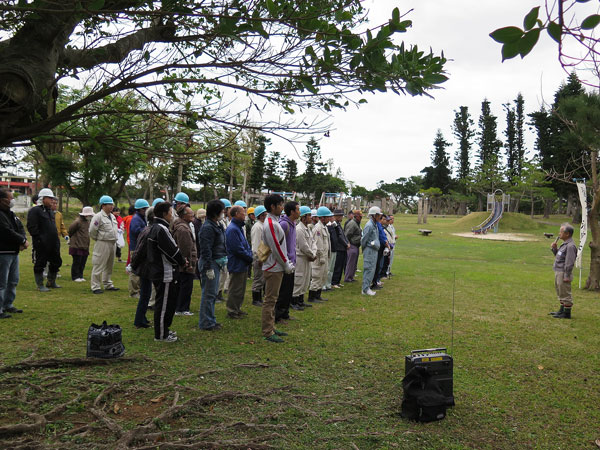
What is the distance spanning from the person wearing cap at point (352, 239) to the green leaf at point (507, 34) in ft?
31.7

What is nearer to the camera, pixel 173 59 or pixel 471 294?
pixel 173 59

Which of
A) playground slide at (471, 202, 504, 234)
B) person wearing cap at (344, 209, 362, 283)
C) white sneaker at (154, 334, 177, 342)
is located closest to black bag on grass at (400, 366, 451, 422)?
white sneaker at (154, 334, 177, 342)

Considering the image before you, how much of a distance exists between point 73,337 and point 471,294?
28.1 feet

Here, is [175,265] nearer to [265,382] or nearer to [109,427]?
[265,382]

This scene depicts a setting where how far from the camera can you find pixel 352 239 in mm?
11383

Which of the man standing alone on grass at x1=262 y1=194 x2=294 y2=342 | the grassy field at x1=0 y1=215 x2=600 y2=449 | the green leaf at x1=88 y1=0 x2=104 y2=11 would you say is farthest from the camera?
the man standing alone on grass at x1=262 y1=194 x2=294 y2=342

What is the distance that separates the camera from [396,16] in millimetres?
2377

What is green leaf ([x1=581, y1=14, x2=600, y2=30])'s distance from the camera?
1604mm

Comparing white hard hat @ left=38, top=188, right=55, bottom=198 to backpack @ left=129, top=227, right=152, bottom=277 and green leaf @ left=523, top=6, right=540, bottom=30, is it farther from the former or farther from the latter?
green leaf @ left=523, top=6, right=540, bottom=30

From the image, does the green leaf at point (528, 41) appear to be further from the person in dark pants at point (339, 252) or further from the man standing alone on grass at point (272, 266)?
the person in dark pants at point (339, 252)

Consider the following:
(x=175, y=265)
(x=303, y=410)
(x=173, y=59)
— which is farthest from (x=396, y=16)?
(x=175, y=265)

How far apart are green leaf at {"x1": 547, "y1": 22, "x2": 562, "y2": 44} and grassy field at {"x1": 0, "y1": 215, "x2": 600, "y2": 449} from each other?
3.00 meters

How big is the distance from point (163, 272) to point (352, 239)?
21.9 feet

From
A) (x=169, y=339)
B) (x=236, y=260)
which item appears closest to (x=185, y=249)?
(x=236, y=260)
